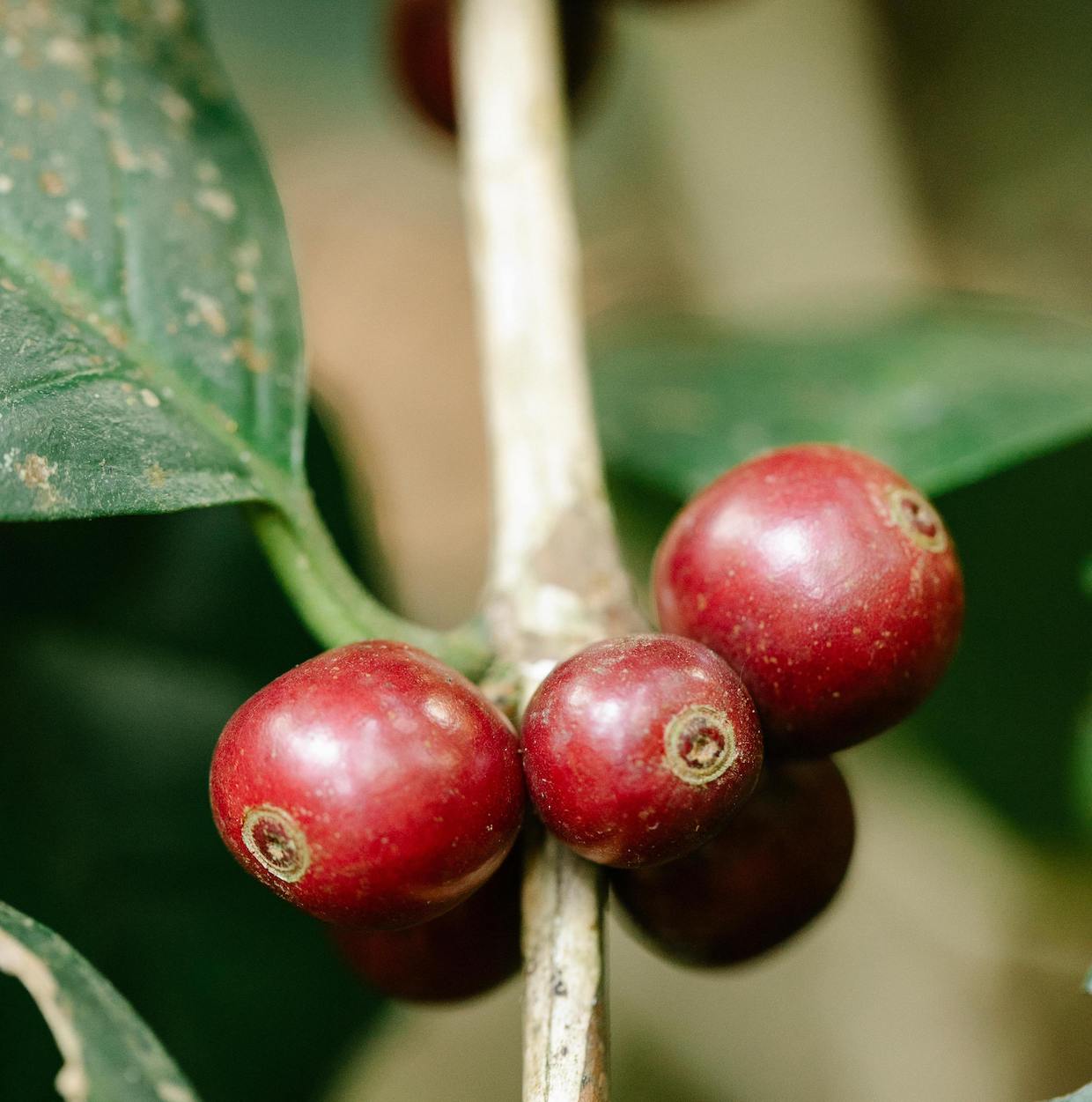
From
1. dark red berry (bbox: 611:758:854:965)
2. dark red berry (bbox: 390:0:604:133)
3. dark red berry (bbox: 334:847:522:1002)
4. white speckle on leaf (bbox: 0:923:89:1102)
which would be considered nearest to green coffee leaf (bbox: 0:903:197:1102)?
white speckle on leaf (bbox: 0:923:89:1102)

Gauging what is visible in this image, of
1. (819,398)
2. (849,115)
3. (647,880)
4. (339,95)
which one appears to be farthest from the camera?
(339,95)

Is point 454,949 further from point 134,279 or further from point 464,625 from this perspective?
point 134,279

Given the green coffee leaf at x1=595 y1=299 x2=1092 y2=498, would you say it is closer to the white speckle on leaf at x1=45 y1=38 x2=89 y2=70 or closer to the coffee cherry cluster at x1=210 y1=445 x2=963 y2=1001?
the coffee cherry cluster at x1=210 y1=445 x2=963 y2=1001

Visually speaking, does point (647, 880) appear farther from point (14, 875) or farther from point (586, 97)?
point (586, 97)

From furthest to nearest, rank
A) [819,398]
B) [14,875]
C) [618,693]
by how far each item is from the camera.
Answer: [819,398] → [14,875] → [618,693]

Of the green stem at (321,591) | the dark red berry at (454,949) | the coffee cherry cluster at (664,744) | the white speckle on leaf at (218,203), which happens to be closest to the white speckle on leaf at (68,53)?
the white speckle on leaf at (218,203)

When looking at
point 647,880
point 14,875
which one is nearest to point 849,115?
point 647,880
